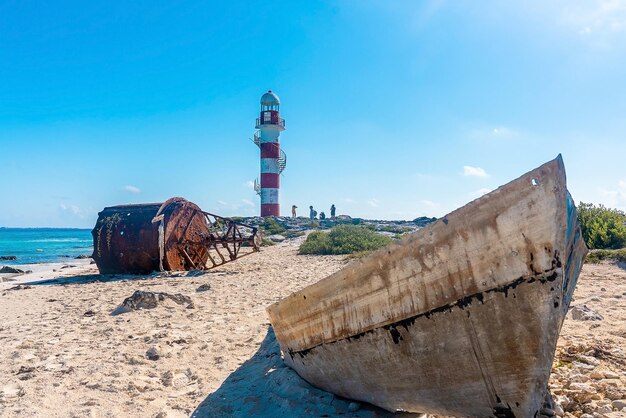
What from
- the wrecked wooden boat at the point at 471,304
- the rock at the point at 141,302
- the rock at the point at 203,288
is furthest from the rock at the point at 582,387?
the rock at the point at 203,288

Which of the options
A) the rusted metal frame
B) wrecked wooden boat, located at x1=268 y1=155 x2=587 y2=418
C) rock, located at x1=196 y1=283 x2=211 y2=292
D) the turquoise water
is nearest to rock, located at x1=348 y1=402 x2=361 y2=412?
wrecked wooden boat, located at x1=268 y1=155 x2=587 y2=418

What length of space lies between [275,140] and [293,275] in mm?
29497

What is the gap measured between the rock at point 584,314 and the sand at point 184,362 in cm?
9

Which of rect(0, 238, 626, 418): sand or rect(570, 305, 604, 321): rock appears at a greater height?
rect(570, 305, 604, 321): rock

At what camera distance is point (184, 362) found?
14.5 ft

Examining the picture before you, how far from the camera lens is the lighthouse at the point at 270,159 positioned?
38219 mm

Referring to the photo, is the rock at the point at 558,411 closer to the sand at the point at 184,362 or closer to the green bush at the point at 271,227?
the sand at the point at 184,362

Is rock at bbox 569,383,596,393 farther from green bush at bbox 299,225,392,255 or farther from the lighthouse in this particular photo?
the lighthouse

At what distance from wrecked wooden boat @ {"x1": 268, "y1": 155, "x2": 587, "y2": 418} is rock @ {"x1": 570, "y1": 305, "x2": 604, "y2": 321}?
10.2 feet

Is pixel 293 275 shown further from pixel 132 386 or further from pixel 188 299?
pixel 132 386

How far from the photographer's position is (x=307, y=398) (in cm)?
325

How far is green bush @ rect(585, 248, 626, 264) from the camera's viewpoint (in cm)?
975

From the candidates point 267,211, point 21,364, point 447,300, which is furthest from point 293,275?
point 267,211

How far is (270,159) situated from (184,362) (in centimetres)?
3461
